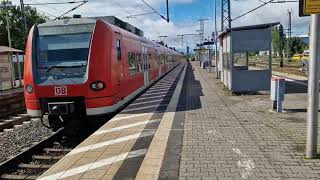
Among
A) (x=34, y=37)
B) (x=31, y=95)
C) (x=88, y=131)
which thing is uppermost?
(x=34, y=37)

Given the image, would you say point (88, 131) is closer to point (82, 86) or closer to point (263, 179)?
point (82, 86)

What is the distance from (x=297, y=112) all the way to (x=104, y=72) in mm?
5301

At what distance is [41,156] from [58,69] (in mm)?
2474

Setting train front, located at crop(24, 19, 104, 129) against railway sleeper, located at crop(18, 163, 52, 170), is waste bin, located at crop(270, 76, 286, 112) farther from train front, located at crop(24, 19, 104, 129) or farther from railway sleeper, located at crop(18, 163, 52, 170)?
railway sleeper, located at crop(18, 163, 52, 170)

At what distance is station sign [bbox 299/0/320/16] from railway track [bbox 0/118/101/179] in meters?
5.10

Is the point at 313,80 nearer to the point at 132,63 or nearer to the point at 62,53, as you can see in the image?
the point at 62,53

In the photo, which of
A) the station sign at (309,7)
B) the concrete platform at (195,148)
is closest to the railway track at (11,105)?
the concrete platform at (195,148)

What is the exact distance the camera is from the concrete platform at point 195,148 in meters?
5.82

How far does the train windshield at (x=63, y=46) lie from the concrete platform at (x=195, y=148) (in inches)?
73.0

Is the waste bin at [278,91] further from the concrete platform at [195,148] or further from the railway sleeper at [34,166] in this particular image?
the railway sleeper at [34,166]

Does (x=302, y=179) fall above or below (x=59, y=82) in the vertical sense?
below

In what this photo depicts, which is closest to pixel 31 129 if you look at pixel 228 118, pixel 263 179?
pixel 228 118

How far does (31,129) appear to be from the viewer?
11.3 m

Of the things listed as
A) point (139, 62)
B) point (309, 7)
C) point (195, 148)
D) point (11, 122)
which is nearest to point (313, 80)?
point (309, 7)
